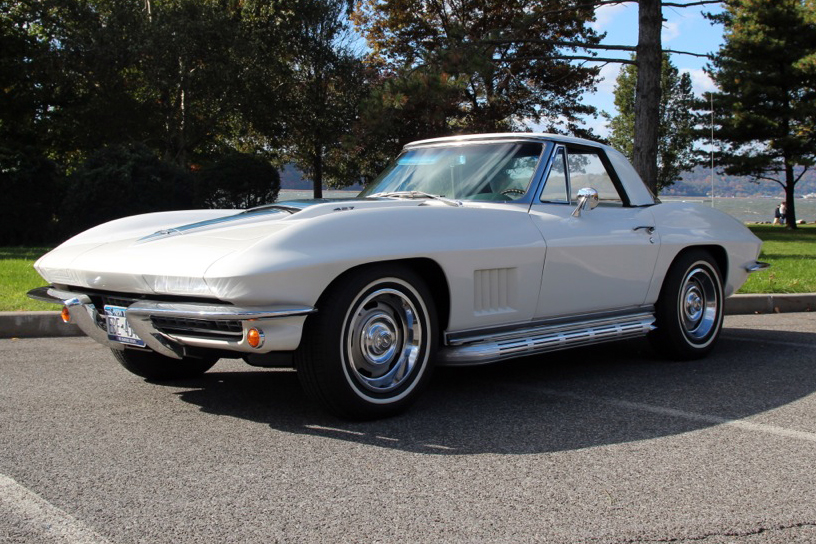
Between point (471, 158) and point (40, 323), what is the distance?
3925 mm

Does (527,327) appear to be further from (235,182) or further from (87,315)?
(235,182)

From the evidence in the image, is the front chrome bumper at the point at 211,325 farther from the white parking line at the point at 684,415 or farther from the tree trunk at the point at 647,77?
the tree trunk at the point at 647,77

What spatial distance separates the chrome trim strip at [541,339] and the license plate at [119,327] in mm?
1522

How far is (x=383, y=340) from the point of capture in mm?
4129

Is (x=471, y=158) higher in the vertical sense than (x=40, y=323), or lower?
higher

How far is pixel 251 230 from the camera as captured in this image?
410 centimetres

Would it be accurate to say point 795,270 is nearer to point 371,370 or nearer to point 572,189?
point 572,189

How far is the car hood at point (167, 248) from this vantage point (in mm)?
3803

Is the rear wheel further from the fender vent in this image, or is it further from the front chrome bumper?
the fender vent

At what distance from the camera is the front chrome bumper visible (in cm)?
365

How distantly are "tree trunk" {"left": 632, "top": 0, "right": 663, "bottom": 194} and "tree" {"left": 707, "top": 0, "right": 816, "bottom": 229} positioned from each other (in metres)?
17.9

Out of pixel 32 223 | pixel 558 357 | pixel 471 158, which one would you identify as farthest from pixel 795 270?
pixel 32 223

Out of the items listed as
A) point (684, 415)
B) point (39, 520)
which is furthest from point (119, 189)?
point (39, 520)

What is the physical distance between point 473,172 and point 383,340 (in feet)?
4.97
